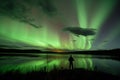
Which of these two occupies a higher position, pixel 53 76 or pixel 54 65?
pixel 54 65

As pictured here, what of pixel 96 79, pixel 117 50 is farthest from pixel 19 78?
pixel 117 50

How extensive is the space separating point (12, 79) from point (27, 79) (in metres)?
1.48

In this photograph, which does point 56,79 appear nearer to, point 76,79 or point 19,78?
point 76,79

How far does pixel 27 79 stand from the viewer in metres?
19.1

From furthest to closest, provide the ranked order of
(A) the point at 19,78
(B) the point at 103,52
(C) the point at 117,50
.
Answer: (B) the point at 103,52 < (C) the point at 117,50 < (A) the point at 19,78

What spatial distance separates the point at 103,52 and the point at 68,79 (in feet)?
592

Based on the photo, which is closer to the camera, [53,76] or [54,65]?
[53,76]

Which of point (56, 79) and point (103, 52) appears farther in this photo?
point (103, 52)

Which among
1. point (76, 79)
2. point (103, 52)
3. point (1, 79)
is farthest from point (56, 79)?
point (103, 52)

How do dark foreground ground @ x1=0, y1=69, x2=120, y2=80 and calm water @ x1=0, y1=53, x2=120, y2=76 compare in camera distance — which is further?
calm water @ x1=0, y1=53, x2=120, y2=76

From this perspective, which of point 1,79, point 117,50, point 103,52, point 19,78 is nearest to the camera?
point 1,79

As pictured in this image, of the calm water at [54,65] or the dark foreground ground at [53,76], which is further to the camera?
the calm water at [54,65]

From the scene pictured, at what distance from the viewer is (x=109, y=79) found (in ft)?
68.2

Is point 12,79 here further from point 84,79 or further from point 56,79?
point 84,79
